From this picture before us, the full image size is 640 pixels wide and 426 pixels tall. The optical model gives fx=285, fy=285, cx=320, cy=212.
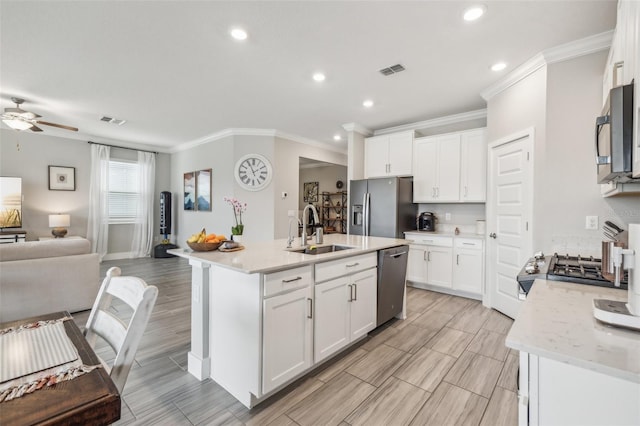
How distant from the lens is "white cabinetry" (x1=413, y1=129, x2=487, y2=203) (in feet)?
12.8

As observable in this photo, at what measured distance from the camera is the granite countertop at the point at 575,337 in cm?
73

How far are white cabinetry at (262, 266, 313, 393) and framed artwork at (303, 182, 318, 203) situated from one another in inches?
261

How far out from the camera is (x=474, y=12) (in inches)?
81.7

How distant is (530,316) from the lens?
105 centimetres

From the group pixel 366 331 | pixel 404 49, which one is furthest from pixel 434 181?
pixel 366 331

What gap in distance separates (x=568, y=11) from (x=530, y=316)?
2.37 metres

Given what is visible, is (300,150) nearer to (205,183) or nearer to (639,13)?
(205,183)

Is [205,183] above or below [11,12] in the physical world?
below

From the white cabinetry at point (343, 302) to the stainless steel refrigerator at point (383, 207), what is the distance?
1.72 meters

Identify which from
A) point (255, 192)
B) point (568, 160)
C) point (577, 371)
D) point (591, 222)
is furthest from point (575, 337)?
point (255, 192)

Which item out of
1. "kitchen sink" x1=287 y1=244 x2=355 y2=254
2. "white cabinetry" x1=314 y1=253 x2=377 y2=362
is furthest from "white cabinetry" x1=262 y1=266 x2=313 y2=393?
"kitchen sink" x1=287 y1=244 x2=355 y2=254

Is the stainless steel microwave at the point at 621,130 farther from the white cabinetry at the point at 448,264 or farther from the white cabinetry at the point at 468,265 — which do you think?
the white cabinetry at the point at 468,265

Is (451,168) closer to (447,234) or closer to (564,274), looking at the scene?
(447,234)

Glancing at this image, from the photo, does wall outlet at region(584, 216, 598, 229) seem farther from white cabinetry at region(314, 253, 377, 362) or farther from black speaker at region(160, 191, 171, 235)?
black speaker at region(160, 191, 171, 235)
